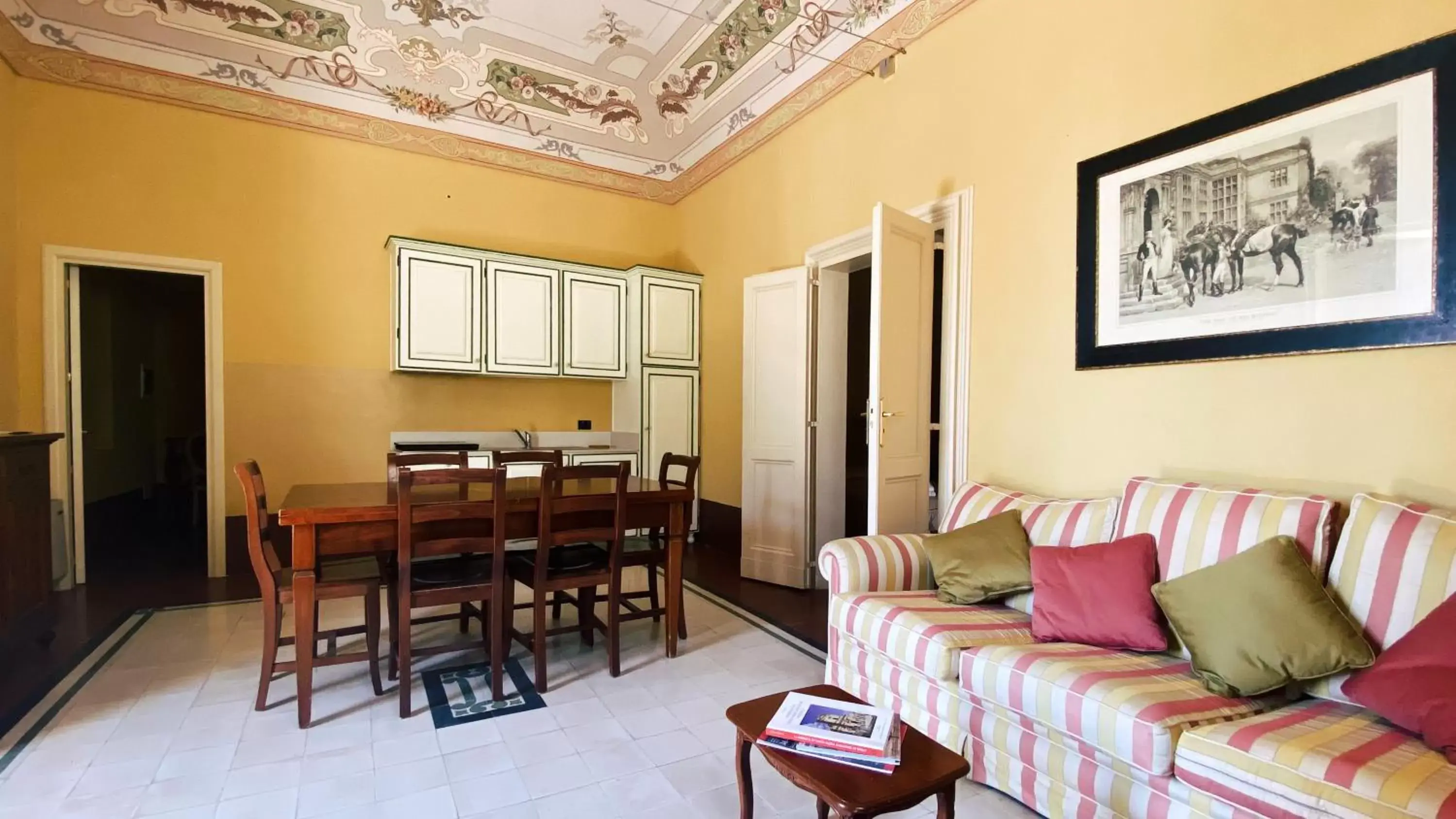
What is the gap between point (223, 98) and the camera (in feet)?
14.3

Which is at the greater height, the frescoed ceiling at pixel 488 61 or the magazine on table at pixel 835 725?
the frescoed ceiling at pixel 488 61

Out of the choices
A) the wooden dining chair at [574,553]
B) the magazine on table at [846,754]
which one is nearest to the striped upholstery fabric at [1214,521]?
the magazine on table at [846,754]

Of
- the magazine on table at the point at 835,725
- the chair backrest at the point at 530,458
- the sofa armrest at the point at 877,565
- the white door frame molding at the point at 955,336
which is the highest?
the white door frame molding at the point at 955,336

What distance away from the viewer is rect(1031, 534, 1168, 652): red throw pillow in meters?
2.01

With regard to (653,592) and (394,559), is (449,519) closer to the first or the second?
(394,559)

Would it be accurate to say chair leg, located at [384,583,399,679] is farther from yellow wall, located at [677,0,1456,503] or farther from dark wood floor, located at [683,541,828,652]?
yellow wall, located at [677,0,1456,503]

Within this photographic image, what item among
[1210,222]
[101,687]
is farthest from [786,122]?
[101,687]

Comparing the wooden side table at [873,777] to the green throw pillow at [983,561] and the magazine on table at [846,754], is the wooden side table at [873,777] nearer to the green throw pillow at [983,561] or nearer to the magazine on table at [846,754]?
the magazine on table at [846,754]

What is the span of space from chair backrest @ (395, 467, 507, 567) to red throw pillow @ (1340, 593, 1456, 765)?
8.57 feet

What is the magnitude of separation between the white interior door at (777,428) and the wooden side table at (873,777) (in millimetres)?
2703

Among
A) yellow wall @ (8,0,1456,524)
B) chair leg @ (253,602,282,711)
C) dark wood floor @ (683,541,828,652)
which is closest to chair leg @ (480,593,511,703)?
chair leg @ (253,602,282,711)

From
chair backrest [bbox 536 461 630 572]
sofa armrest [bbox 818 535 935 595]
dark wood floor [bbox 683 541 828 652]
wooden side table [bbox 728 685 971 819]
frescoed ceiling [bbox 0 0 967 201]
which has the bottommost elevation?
dark wood floor [bbox 683 541 828 652]

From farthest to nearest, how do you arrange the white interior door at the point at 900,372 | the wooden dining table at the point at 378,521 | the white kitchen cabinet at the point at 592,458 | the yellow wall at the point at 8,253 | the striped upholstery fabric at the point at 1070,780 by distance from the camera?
the white kitchen cabinet at the point at 592,458
the yellow wall at the point at 8,253
the white interior door at the point at 900,372
the wooden dining table at the point at 378,521
the striped upholstery fabric at the point at 1070,780

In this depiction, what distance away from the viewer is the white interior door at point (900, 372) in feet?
10.1
